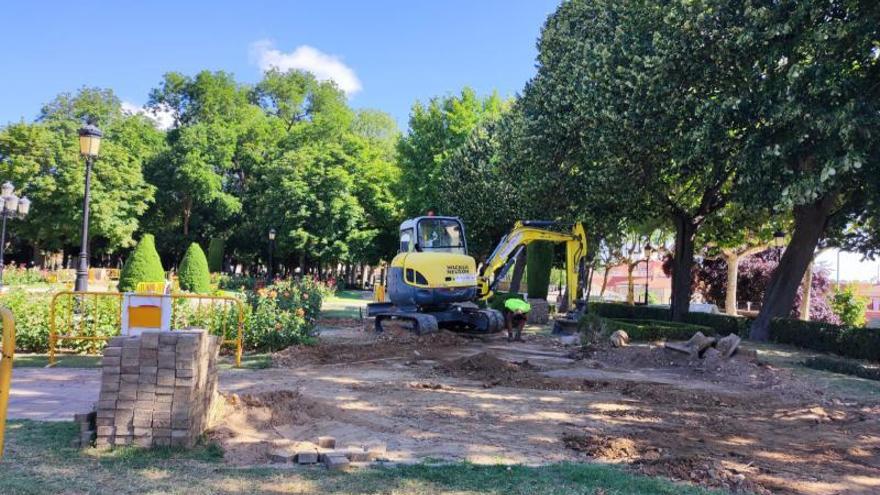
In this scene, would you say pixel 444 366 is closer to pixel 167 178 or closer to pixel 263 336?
pixel 263 336

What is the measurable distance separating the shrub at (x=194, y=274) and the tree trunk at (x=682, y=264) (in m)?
17.5

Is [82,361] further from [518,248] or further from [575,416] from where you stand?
[518,248]

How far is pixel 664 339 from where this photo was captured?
16406 millimetres

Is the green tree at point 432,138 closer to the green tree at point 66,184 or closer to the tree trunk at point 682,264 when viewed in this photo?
the tree trunk at point 682,264

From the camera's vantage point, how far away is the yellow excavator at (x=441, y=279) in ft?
51.5

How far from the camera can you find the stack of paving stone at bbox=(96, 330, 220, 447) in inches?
217

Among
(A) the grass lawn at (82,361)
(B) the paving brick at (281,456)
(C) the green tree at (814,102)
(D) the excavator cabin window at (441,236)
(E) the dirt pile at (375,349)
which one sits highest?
(C) the green tree at (814,102)

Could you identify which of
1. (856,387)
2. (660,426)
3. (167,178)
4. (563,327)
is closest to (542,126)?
(563,327)

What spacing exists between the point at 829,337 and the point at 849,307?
15.7 m

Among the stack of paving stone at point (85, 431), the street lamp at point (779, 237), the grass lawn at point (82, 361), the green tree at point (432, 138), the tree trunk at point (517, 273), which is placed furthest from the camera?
the green tree at point (432, 138)

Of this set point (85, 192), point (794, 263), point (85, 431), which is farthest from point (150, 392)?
point (794, 263)

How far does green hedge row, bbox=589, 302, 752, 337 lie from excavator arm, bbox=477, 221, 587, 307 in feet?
14.2

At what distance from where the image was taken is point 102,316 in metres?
11.7

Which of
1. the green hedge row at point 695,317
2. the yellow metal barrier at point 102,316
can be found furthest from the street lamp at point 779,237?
the yellow metal barrier at point 102,316
